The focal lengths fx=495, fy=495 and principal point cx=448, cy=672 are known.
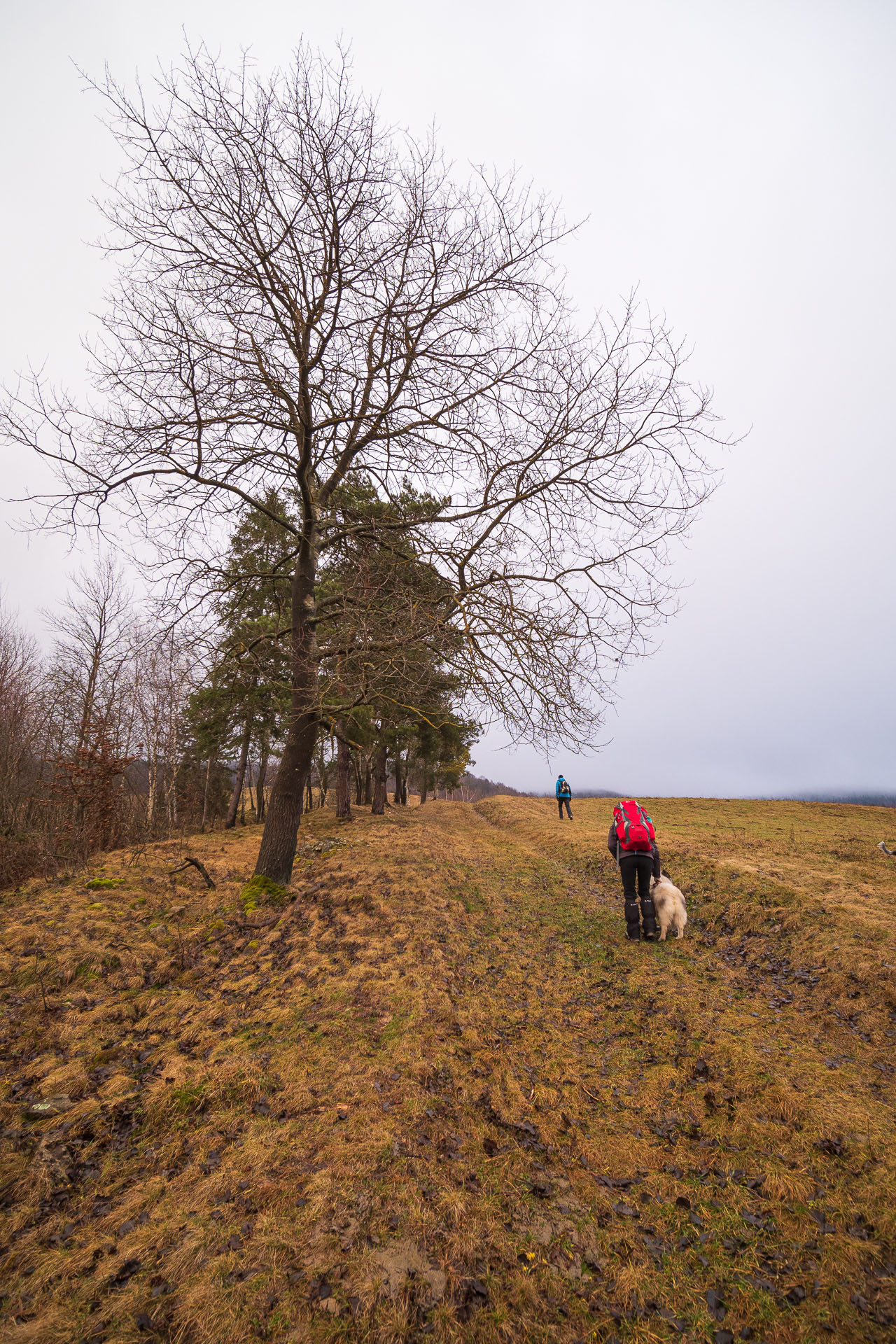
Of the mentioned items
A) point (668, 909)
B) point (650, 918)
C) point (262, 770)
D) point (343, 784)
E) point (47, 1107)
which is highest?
point (262, 770)

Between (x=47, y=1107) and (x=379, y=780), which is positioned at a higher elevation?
(x=379, y=780)

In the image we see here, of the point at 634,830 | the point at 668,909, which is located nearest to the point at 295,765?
the point at 634,830

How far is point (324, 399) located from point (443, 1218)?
9433mm

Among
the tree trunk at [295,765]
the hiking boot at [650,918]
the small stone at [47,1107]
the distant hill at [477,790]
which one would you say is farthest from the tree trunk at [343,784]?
the distant hill at [477,790]

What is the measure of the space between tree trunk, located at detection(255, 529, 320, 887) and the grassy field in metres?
1.07

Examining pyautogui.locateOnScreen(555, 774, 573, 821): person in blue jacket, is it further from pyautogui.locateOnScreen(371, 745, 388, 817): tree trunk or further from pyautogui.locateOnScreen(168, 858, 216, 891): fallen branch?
pyautogui.locateOnScreen(168, 858, 216, 891): fallen branch

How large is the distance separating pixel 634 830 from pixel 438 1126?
4.95 meters

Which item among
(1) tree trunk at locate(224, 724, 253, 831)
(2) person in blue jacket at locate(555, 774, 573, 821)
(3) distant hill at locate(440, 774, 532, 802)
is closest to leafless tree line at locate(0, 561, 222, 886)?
(1) tree trunk at locate(224, 724, 253, 831)

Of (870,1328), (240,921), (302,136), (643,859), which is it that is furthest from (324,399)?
(870,1328)

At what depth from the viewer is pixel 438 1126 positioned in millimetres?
3830

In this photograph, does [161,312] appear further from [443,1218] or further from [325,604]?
[443,1218]

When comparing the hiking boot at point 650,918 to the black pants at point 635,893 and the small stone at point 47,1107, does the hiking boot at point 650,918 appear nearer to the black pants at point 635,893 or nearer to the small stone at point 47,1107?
the black pants at point 635,893

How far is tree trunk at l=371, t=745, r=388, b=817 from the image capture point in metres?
22.4

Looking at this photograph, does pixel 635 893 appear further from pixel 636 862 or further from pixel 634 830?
pixel 634 830
